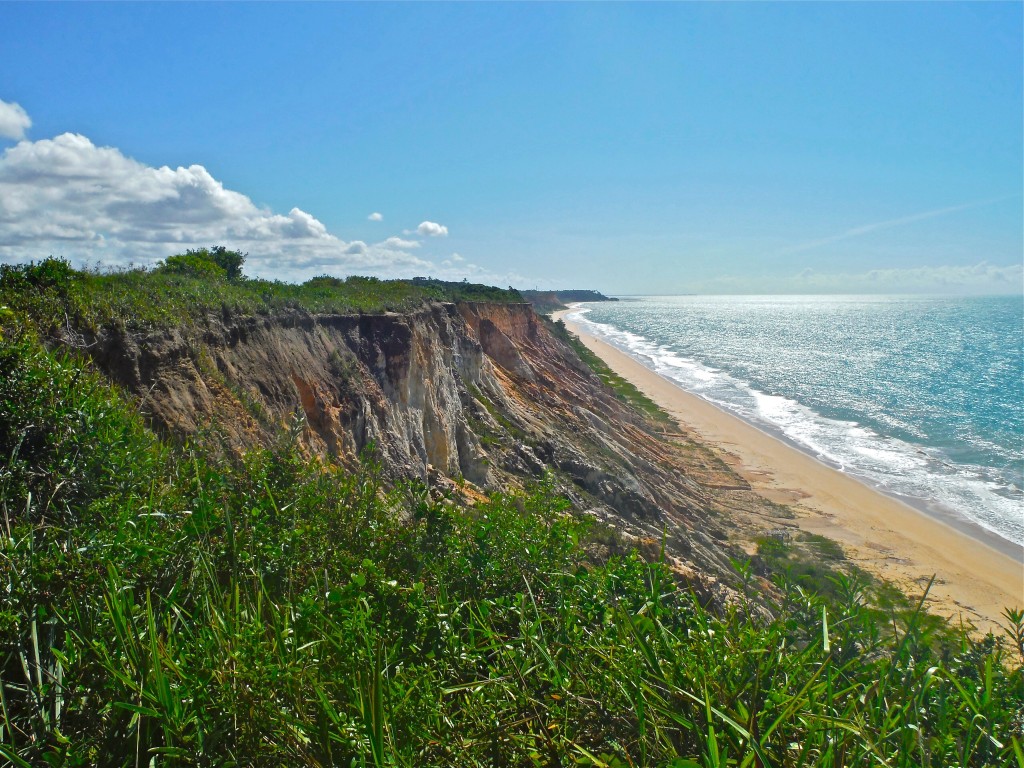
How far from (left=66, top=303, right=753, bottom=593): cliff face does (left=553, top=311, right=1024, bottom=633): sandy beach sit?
524 cm

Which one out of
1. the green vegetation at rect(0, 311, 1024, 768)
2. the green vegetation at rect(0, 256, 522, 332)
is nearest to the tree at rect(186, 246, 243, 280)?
the green vegetation at rect(0, 256, 522, 332)

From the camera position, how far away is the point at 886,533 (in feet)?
Result: 86.7

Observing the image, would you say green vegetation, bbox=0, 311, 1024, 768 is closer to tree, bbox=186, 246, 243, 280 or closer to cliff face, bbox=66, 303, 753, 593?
cliff face, bbox=66, 303, 753, 593

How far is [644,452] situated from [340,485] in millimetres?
25644

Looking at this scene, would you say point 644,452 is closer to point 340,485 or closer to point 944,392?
point 340,485

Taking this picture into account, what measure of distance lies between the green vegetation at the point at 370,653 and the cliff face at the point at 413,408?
5.12 meters

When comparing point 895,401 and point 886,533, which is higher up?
point 895,401

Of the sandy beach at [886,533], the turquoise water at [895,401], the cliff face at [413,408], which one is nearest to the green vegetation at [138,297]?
the cliff face at [413,408]

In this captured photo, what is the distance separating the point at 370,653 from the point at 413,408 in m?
16.3

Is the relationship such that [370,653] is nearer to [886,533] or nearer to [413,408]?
[413,408]

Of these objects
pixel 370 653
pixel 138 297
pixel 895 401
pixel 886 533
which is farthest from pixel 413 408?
pixel 895 401

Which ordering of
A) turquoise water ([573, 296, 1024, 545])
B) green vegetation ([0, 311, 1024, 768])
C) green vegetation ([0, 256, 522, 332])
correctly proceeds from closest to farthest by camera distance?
green vegetation ([0, 311, 1024, 768]) → green vegetation ([0, 256, 522, 332]) → turquoise water ([573, 296, 1024, 545])

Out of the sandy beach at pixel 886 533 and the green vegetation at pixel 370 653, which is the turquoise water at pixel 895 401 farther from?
the green vegetation at pixel 370 653

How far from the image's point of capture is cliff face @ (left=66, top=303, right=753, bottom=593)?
1066cm
